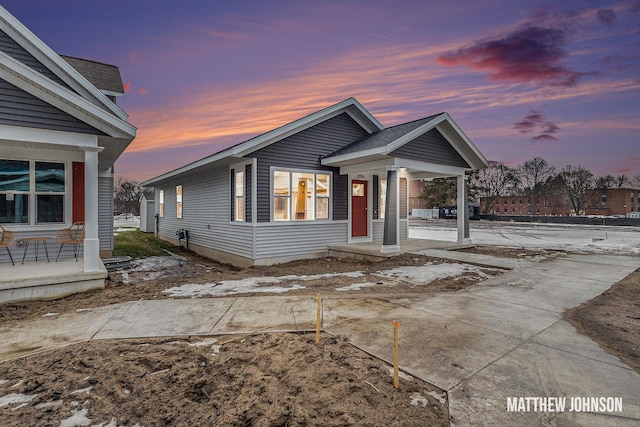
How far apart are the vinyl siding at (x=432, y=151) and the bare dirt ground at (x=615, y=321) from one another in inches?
249

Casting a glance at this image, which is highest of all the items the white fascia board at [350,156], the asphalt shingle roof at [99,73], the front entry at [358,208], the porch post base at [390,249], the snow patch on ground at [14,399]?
the asphalt shingle roof at [99,73]

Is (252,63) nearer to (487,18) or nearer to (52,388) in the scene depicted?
(487,18)

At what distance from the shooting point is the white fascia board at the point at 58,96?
598cm

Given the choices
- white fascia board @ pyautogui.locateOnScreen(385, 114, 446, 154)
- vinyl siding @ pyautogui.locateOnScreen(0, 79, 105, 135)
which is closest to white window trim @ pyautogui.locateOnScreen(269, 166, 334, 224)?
white fascia board @ pyautogui.locateOnScreen(385, 114, 446, 154)

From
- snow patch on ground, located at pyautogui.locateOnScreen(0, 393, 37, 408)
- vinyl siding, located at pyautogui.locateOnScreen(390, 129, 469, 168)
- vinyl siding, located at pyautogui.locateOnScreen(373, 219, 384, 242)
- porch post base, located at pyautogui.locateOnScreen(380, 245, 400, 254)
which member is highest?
vinyl siding, located at pyautogui.locateOnScreen(390, 129, 469, 168)

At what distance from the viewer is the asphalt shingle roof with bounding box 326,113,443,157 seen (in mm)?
10453

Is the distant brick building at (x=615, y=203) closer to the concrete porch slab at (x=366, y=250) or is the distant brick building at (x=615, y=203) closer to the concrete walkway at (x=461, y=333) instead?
the concrete porch slab at (x=366, y=250)

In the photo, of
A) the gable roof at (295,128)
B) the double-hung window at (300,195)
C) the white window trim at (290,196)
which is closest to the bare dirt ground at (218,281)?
the white window trim at (290,196)

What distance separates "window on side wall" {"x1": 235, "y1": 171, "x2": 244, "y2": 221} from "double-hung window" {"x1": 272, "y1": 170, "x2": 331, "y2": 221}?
1144mm

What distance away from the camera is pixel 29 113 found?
6234 mm

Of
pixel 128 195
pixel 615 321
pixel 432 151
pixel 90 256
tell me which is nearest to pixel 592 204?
pixel 432 151

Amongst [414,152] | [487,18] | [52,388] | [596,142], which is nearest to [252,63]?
[414,152]

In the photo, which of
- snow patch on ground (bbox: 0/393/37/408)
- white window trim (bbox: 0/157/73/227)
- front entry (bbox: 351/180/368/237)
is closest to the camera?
snow patch on ground (bbox: 0/393/37/408)

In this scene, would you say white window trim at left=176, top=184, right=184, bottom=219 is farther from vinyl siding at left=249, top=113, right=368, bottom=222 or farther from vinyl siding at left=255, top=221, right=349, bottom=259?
→ vinyl siding at left=255, top=221, right=349, bottom=259
